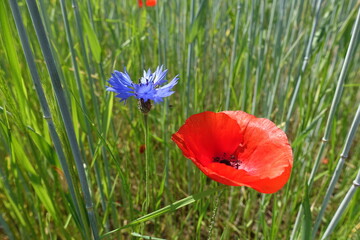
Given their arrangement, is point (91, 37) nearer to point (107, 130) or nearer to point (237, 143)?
point (107, 130)

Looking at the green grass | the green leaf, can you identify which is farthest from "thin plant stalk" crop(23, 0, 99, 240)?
the green leaf

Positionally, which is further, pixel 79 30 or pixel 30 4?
pixel 79 30

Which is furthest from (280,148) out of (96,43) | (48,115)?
(96,43)

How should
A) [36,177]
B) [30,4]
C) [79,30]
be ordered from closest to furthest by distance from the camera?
[30,4] < [36,177] < [79,30]

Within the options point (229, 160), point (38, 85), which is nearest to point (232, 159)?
point (229, 160)

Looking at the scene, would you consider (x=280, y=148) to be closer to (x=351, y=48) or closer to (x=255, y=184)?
(x=255, y=184)

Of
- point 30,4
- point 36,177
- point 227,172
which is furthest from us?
point 36,177

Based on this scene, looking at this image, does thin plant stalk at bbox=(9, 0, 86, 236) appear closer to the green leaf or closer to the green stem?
the green stem
